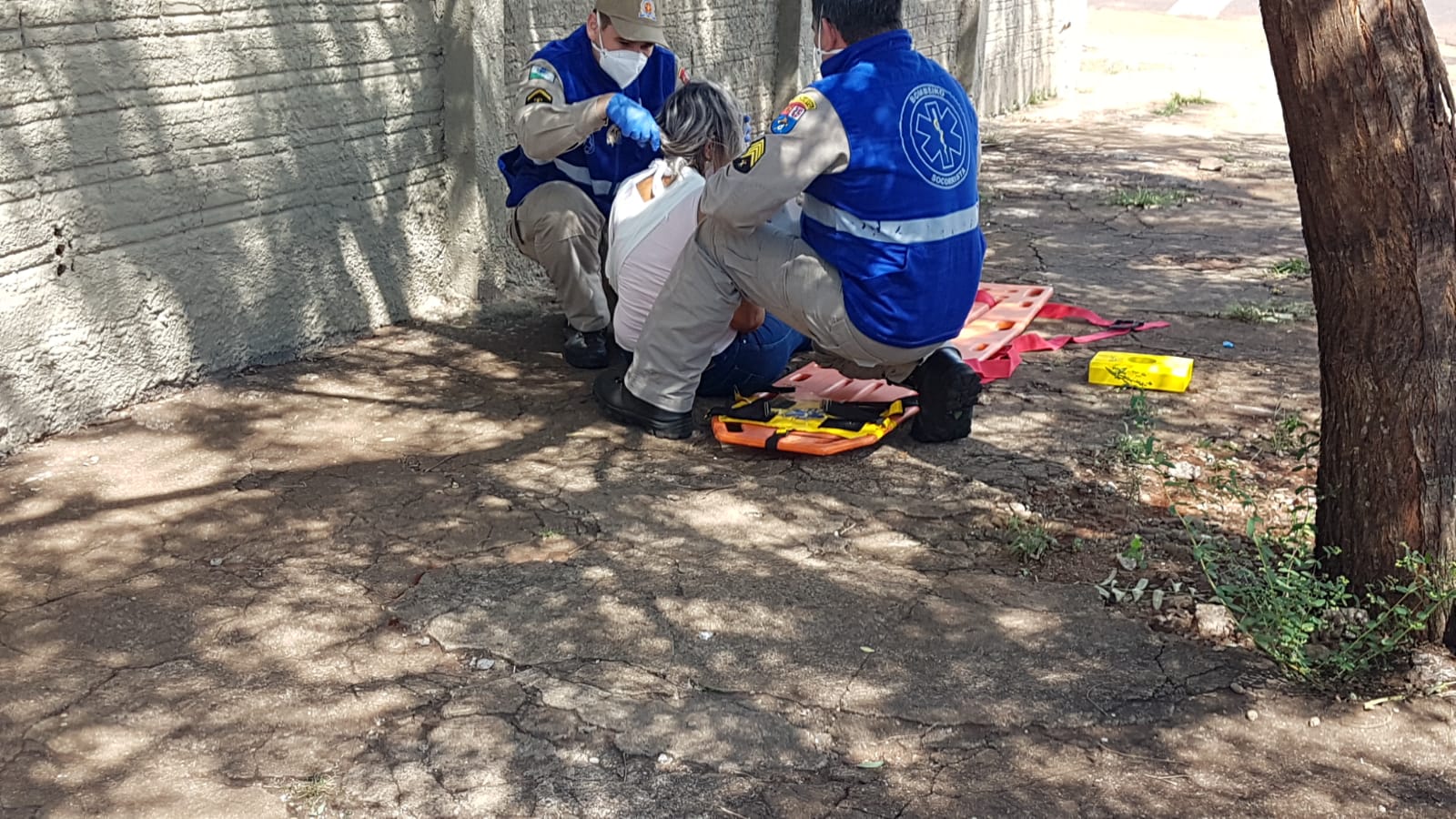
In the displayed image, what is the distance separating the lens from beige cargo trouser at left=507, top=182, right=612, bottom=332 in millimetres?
5070

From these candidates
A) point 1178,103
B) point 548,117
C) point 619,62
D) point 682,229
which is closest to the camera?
point 682,229

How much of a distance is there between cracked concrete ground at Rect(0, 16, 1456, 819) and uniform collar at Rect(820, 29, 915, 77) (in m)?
1.16

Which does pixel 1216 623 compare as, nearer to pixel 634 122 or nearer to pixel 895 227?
pixel 895 227

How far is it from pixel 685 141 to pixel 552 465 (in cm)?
111

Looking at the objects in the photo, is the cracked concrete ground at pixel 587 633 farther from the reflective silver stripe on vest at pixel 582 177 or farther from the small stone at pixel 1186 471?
the reflective silver stripe on vest at pixel 582 177

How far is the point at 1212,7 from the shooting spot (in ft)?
74.0

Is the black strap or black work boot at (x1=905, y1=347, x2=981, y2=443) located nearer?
black work boot at (x1=905, y1=347, x2=981, y2=443)

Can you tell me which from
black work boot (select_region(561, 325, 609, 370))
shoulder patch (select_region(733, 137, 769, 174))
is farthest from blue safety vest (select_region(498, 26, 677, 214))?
shoulder patch (select_region(733, 137, 769, 174))

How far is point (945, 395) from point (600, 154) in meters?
1.72

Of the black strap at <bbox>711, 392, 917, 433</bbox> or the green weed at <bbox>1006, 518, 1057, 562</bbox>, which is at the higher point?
the black strap at <bbox>711, 392, 917, 433</bbox>

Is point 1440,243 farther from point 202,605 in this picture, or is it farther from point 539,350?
point 539,350

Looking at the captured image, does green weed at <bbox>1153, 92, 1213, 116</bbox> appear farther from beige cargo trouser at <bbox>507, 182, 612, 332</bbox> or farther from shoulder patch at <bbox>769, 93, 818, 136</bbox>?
shoulder patch at <bbox>769, 93, 818, 136</bbox>

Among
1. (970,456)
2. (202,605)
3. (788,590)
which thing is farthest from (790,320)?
(202,605)

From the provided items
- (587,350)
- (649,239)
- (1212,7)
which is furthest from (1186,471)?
(1212,7)
